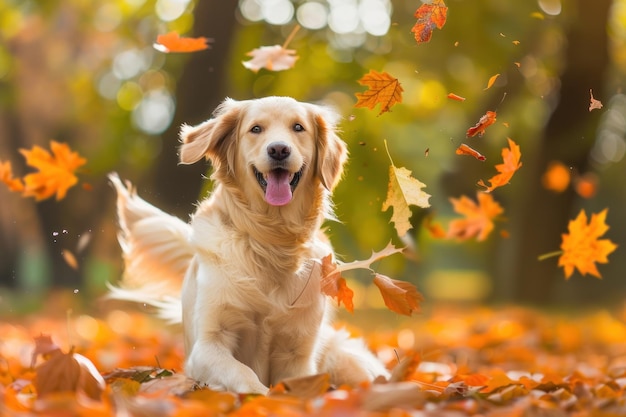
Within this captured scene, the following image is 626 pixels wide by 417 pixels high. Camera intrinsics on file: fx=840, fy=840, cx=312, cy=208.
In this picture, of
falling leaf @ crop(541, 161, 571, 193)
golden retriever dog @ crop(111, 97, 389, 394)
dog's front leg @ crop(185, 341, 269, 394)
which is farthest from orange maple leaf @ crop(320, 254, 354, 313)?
falling leaf @ crop(541, 161, 571, 193)

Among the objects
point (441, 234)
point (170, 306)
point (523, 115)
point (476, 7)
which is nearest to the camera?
point (170, 306)

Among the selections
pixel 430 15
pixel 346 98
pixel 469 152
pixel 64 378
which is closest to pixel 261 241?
pixel 469 152

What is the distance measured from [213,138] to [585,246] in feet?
6.64

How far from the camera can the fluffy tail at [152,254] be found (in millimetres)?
4676

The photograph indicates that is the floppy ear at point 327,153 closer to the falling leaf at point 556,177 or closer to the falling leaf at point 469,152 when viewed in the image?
the falling leaf at point 469,152

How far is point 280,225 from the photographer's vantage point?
3936mm

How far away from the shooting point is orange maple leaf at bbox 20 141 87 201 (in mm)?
5113

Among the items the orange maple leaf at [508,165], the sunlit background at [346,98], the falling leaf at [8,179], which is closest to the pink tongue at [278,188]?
the orange maple leaf at [508,165]

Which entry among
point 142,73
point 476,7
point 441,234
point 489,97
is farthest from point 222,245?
point 142,73

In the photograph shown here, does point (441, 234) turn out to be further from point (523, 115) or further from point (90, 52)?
point (90, 52)

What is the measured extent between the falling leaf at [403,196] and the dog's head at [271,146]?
0.34 metres

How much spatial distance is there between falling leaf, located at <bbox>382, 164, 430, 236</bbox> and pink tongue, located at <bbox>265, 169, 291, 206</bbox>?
0.44 metres

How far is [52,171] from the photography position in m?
5.30

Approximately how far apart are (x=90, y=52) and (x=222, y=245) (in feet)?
42.4
